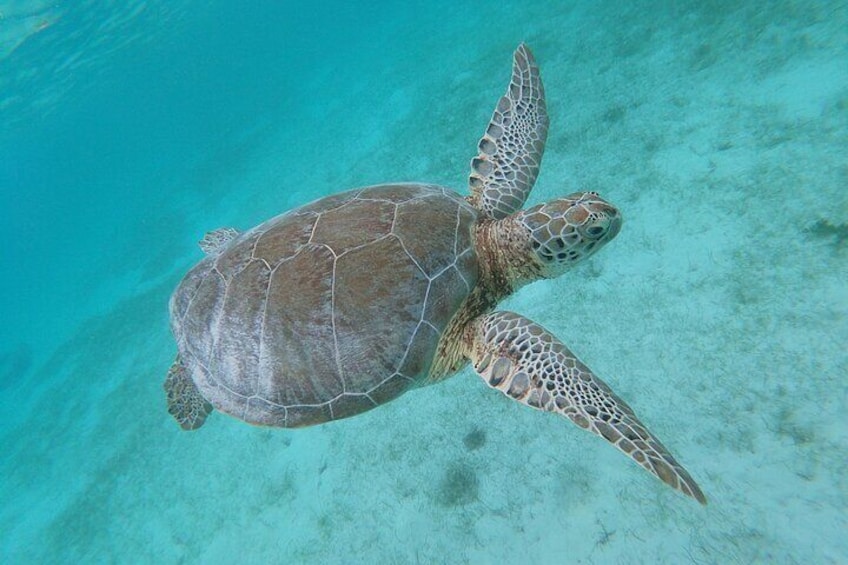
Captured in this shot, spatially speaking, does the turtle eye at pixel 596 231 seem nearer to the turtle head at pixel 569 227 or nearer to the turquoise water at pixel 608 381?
the turtle head at pixel 569 227

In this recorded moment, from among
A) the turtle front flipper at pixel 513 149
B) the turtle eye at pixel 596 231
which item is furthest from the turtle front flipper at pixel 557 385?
the turtle front flipper at pixel 513 149

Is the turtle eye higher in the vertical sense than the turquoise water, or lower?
higher

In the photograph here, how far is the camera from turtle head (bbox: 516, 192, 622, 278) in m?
2.82

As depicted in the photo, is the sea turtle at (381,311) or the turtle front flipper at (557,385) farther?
the sea turtle at (381,311)

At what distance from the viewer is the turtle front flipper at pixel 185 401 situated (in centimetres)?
409

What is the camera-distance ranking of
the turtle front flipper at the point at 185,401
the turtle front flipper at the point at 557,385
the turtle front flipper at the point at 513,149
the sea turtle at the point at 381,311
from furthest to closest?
the turtle front flipper at the point at 185,401 < the turtle front flipper at the point at 513,149 < the sea turtle at the point at 381,311 < the turtle front flipper at the point at 557,385

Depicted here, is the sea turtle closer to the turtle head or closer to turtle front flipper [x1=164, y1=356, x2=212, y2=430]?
the turtle head

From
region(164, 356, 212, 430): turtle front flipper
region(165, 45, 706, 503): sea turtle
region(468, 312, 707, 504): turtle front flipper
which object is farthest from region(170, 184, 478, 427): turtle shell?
region(164, 356, 212, 430): turtle front flipper

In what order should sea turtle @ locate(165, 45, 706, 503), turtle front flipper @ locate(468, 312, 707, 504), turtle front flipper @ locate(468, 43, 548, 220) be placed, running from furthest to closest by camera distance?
turtle front flipper @ locate(468, 43, 548, 220)
sea turtle @ locate(165, 45, 706, 503)
turtle front flipper @ locate(468, 312, 707, 504)

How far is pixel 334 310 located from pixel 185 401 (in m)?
2.53

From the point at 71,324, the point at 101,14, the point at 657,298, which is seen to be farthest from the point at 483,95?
the point at 101,14

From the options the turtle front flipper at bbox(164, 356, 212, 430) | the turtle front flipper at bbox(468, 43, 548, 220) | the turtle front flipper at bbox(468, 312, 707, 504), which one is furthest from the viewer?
the turtle front flipper at bbox(164, 356, 212, 430)

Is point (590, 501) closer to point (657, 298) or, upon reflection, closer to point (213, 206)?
point (657, 298)

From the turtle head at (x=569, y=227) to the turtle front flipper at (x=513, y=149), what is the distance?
62 cm
